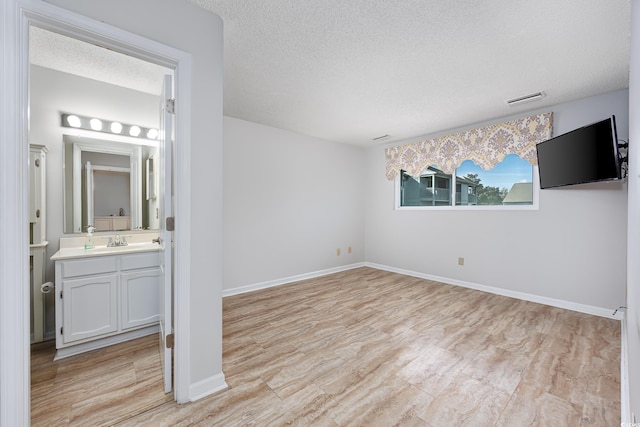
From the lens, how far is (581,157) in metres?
2.55

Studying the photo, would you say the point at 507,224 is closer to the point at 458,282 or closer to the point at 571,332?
the point at 458,282

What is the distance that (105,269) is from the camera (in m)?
2.21

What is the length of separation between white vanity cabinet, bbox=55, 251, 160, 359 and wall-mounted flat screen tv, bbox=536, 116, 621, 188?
4196 millimetres

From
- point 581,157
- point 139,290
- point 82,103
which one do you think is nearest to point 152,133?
point 82,103

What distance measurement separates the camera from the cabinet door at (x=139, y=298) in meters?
2.30

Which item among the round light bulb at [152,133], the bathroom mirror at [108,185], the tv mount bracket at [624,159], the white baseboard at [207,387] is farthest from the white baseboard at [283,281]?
the tv mount bracket at [624,159]

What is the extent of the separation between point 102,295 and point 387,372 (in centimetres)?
239

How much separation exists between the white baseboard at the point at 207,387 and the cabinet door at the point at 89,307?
46.4 inches

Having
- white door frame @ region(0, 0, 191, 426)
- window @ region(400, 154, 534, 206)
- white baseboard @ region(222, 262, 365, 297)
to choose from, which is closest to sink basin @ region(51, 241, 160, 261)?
white door frame @ region(0, 0, 191, 426)

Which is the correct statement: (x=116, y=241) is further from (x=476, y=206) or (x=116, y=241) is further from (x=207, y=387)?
(x=476, y=206)

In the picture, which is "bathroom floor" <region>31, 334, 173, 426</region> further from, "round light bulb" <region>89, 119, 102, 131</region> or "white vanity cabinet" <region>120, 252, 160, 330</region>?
"round light bulb" <region>89, 119, 102, 131</region>

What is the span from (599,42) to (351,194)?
11.9ft

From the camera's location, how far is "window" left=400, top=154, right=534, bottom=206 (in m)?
3.45

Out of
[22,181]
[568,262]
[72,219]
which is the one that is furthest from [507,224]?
[72,219]
